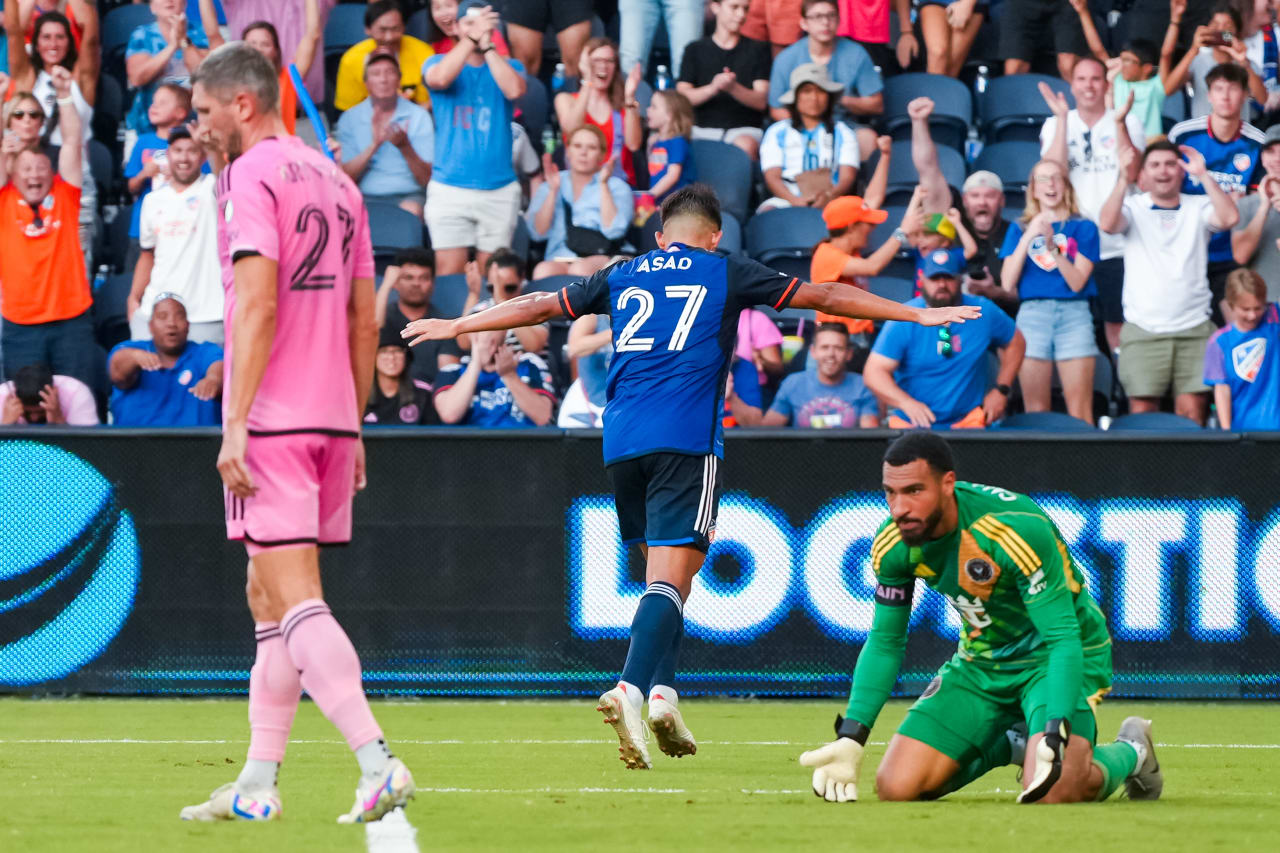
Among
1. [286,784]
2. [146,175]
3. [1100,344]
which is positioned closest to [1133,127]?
[1100,344]

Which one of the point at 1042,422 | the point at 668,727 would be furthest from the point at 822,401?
the point at 668,727

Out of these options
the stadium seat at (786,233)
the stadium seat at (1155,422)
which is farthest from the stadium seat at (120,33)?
the stadium seat at (1155,422)

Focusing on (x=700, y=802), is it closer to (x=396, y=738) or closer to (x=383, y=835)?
(x=383, y=835)

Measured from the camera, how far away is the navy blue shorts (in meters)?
7.19

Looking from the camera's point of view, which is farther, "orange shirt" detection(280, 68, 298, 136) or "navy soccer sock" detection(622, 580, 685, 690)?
"orange shirt" detection(280, 68, 298, 136)

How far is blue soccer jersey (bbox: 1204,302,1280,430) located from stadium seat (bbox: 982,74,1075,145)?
12.8ft

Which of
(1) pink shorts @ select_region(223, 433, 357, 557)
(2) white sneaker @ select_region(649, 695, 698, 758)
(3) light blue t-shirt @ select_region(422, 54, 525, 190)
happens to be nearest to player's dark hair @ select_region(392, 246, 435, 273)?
(3) light blue t-shirt @ select_region(422, 54, 525, 190)

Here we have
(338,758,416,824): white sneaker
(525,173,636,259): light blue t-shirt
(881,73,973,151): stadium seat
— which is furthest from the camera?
(881,73,973,151): stadium seat

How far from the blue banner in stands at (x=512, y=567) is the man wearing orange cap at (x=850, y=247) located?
241 cm

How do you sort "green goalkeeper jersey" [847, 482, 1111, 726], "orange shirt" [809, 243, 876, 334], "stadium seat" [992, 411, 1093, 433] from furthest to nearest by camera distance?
"orange shirt" [809, 243, 876, 334], "stadium seat" [992, 411, 1093, 433], "green goalkeeper jersey" [847, 482, 1111, 726]

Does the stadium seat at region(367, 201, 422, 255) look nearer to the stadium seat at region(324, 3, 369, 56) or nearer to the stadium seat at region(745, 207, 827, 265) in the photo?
the stadium seat at region(324, 3, 369, 56)

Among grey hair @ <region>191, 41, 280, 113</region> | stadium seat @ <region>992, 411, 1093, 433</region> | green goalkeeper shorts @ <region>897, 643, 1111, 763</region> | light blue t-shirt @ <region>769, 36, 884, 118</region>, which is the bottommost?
green goalkeeper shorts @ <region>897, 643, 1111, 763</region>

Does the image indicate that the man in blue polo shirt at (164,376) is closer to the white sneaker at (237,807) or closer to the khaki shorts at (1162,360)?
the khaki shorts at (1162,360)

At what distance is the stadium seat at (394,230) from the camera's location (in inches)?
535
